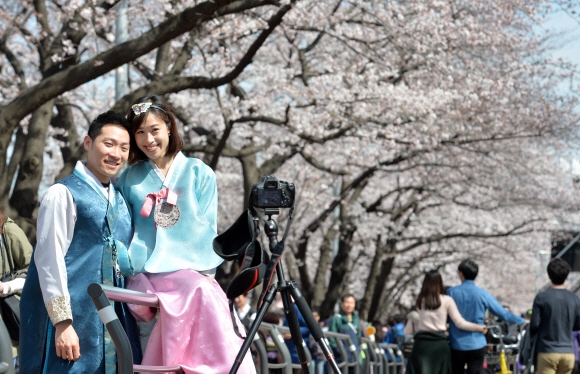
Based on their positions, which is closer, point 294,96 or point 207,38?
point 207,38

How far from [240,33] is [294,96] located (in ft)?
6.39

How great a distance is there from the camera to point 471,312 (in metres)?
8.41

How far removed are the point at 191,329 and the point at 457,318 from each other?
15.8ft

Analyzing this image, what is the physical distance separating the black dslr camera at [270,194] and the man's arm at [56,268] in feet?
2.47

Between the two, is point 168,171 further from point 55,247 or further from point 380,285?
point 380,285

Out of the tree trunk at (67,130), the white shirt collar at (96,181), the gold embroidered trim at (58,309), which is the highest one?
the tree trunk at (67,130)

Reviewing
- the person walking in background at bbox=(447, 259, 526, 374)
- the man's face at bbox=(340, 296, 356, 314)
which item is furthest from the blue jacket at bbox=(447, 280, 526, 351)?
the man's face at bbox=(340, 296, 356, 314)

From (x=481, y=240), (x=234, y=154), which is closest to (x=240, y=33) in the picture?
(x=234, y=154)

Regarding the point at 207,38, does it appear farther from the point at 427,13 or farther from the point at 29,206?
the point at 29,206

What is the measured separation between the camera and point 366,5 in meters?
14.3

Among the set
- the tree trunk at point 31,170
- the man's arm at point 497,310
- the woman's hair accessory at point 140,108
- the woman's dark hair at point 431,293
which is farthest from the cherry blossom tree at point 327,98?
the woman's hair accessory at point 140,108

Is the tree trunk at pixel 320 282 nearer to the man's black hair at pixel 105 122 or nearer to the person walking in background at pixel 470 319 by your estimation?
the person walking in background at pixel 470 319

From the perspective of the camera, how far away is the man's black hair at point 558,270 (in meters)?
7.98

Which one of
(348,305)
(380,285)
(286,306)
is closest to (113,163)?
(286,306)
